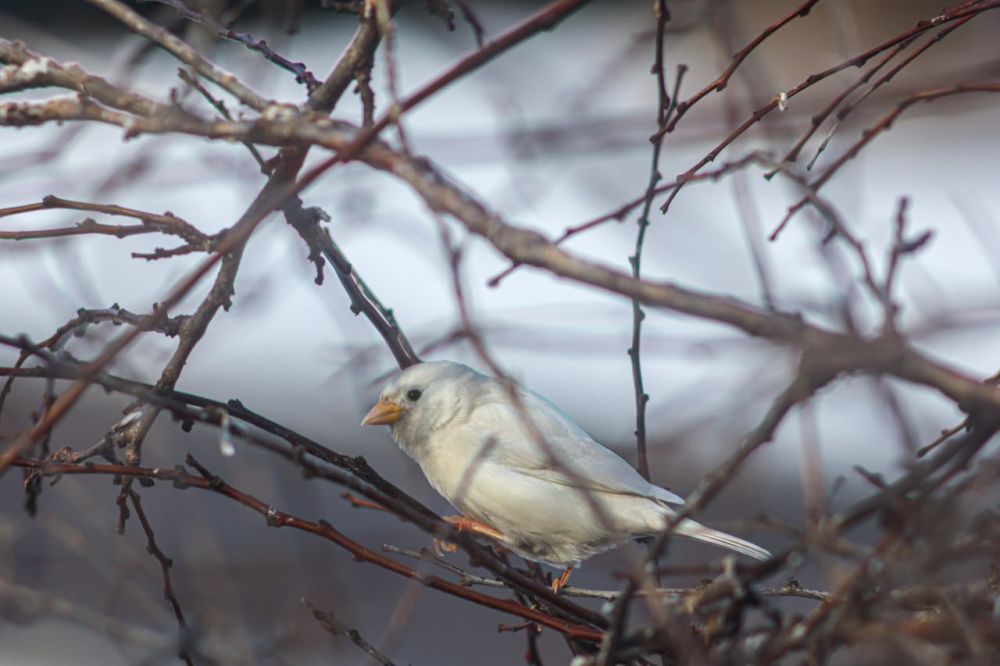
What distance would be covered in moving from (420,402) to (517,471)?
0.46m

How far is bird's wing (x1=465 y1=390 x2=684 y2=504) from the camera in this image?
3.39 metres

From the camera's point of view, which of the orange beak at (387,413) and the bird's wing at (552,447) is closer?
the bird's wing at (552,447)

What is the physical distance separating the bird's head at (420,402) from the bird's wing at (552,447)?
3.5 inches

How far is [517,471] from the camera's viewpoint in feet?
11.7

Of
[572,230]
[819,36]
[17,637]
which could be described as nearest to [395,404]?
[572,230]

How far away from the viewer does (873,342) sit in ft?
4.53

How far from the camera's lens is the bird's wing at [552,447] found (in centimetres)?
339

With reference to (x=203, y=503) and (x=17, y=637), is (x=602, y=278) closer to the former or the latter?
(x=17, y=637)

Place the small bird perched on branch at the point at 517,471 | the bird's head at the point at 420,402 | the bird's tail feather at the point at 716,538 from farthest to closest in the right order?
the bird's head at the point at 420,402, the small bird perched on branch at the point at 517,471, the bird's tail feather at the point at 716,538

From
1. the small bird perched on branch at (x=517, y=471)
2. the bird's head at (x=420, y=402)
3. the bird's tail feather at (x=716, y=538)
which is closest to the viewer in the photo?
the bird's tail feather at (x=716, y=538)

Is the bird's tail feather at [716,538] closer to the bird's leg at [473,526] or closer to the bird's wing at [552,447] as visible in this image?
the bird's wing at [552,447]

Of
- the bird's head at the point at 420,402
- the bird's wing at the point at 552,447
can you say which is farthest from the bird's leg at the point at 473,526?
the bird's head at the point at 420,402

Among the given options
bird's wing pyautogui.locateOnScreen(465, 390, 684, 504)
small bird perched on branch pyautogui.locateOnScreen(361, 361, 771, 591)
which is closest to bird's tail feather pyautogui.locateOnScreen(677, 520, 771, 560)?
small bird perched on branch pyautogui.locateOnScreen(361, 361, 771, 591)

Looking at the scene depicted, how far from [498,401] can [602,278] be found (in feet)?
7.75
